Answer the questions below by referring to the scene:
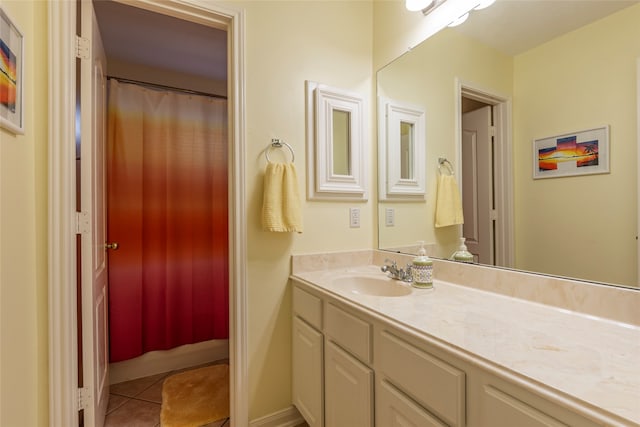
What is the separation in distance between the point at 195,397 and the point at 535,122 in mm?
2387

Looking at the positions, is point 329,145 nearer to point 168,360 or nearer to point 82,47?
point 82,47

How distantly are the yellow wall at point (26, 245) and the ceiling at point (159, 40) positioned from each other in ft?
2.69

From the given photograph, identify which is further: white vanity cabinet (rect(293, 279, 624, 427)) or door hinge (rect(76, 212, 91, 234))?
door hinge (rect(76, 212, 91, 234))

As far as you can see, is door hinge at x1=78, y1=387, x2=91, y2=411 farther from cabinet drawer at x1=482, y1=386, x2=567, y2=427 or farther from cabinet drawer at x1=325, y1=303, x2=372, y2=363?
cabinet drawer at x1=482, y1=386, x2=567, y2=427

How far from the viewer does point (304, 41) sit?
1.67 metres

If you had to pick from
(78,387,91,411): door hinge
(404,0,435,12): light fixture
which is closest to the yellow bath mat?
(78,387,91,411): door hinge

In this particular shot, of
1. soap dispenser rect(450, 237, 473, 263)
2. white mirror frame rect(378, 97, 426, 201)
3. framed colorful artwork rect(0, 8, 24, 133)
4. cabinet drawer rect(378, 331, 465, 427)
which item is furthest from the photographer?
white mirror frame rect(378, 97, 426, 201)

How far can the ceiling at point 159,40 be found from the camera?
1855 millimetres

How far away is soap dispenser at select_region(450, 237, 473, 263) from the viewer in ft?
4.52

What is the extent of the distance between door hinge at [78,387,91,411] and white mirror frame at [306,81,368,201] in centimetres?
136

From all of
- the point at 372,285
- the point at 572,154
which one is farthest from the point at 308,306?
the point at 572,154

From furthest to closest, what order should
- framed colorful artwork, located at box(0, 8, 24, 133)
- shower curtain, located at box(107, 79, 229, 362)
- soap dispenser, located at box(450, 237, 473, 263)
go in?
shower curtain, located at box(107, 79, 229, 362)
soap dispenser, located at box(450, 237, 473, 263)
framed colorful artwork, located at box(0, 8, 24, 133)

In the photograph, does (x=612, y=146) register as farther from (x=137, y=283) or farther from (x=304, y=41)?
(x=137, y=283)

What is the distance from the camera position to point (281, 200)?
1513 millimetres
